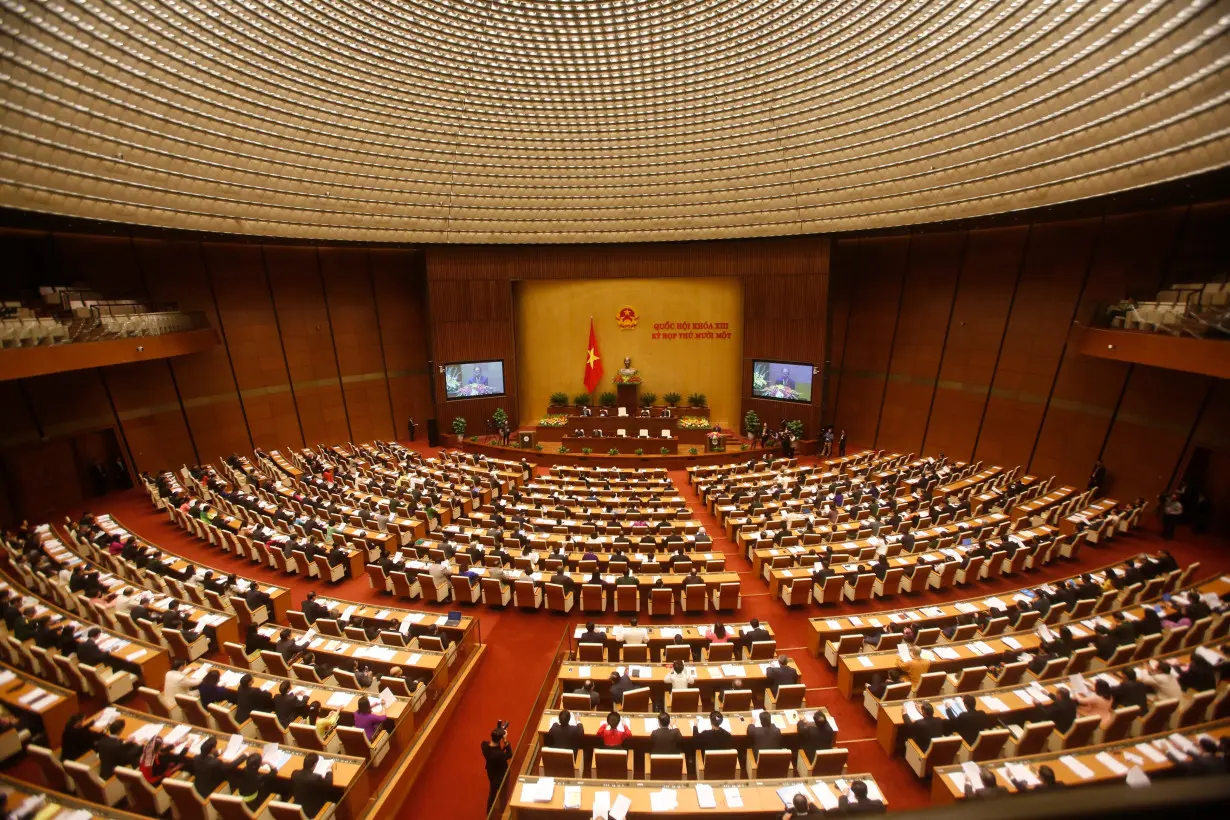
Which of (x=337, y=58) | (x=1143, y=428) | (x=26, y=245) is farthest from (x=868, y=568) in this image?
(x=26, y=245)

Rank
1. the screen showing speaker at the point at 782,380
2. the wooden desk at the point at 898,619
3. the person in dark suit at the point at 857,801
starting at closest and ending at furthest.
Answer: the person in dark suit at the point at 857,801, the wooden desk at the point at 898,619, the screen showing speaker at the point at 782,380

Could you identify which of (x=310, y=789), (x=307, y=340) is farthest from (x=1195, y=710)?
(x=307, y=340)

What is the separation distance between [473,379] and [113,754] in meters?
19.4

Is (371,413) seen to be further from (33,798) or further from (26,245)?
(33,798)

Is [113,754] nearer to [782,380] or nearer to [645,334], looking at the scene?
[782,380]

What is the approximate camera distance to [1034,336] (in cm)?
1833

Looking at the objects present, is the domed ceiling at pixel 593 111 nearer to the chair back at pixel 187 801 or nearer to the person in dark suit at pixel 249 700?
the person in dark suit at pixel 249 700

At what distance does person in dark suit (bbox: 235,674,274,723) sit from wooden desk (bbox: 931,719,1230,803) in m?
8.21

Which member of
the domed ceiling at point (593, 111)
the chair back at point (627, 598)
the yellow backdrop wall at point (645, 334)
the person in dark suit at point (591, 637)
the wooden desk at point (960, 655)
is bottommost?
the chair back at point (627, 598)

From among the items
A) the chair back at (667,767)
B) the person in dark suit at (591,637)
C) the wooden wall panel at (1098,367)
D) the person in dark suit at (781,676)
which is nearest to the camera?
the chair back at (667,767)

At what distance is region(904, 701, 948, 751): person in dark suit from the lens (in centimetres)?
707

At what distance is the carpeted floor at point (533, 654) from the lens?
7.24 meters

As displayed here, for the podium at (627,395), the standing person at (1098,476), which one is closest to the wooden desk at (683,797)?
the standing person at (1098,476)

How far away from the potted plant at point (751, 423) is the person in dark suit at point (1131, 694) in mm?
16318
